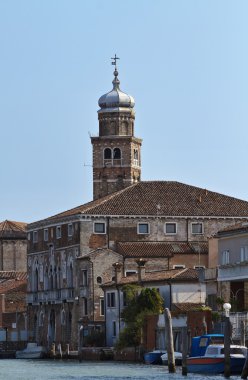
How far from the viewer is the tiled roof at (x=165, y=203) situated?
326 feet

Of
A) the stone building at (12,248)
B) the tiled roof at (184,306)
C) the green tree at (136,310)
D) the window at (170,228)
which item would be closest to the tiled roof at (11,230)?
the stone building at (12,248)

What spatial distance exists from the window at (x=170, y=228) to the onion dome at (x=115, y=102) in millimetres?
19943

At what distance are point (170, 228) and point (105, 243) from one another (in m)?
4.29

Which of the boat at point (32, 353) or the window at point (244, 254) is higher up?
the window at point (244, 254)

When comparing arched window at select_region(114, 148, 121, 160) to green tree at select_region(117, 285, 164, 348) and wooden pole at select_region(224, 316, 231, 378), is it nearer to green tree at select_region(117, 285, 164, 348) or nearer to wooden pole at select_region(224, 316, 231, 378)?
green tree at select_region(117, 285, 164, 348)

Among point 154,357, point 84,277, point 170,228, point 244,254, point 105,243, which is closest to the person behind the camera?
point 154,357

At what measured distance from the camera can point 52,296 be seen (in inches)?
4013

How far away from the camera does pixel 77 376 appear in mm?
61875

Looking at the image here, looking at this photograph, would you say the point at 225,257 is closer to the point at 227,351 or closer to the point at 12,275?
the point at 227,351

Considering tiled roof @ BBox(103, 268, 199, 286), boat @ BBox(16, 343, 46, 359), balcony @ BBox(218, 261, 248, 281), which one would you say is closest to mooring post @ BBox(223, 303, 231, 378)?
balcony @ BBox(218, 261, 248, 281)

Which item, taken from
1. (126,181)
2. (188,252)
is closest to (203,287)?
Answer: (188,252)

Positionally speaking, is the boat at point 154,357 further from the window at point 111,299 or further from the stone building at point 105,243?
the stone building at point 105,243

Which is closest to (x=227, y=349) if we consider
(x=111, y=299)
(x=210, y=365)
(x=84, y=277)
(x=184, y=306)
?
(x=210, y=365)

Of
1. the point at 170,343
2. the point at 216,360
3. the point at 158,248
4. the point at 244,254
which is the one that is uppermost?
the point at 158,248
